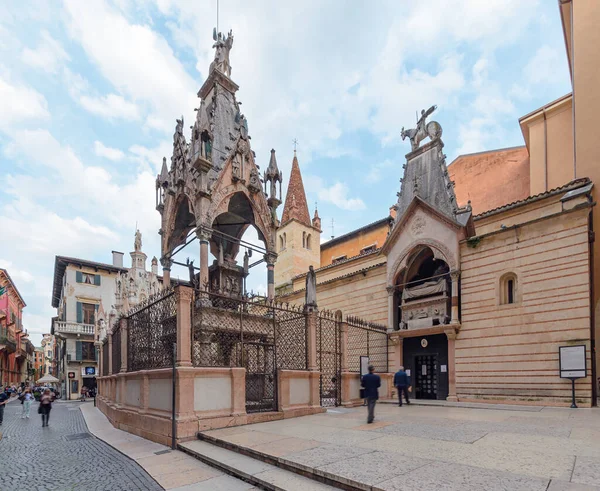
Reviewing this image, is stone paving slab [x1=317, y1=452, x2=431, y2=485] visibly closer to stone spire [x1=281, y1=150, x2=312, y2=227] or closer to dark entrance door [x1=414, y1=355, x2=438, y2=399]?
dark entrance door [x1=414, y1=355, x2=438, y2=399]

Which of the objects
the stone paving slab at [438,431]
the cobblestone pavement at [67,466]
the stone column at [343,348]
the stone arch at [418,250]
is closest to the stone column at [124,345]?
the cobblestone pavement at [67,466]

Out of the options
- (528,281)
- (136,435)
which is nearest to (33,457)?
(136,435)

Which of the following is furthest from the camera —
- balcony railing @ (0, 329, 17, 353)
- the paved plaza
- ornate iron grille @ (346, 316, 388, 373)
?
balcony railing @ (0, 329, 17, 353)

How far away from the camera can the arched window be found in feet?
51.9

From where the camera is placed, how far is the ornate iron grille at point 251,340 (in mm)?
10234

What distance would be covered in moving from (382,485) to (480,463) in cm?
183

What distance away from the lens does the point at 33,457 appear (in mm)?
9086

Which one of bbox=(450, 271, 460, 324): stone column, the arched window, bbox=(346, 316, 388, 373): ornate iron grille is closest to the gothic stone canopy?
bbox=(346, 316, 388, 373): ornate iron grille

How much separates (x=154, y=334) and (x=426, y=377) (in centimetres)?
A: 1311

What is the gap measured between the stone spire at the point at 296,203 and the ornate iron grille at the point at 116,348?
31.7m

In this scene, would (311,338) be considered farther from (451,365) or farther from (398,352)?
(398,352)

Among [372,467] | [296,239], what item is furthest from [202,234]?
[296,239]

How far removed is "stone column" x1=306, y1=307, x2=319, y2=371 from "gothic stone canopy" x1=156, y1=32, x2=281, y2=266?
290cm

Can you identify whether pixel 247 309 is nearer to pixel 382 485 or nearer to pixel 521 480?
pixel 382 485
